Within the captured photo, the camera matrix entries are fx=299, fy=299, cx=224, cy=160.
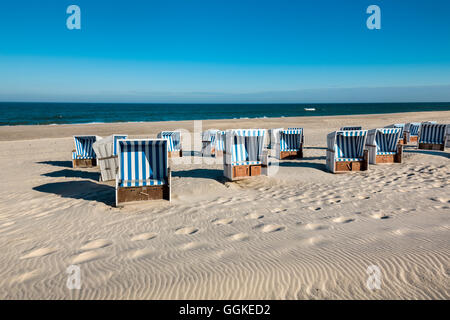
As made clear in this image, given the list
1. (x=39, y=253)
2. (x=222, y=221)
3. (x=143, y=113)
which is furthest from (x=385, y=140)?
(x=143, y=113)

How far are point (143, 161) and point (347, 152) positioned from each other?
6141 mm

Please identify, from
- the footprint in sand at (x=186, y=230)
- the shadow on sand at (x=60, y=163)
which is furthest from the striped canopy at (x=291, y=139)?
the shadow on sand at (x=60, y=163)

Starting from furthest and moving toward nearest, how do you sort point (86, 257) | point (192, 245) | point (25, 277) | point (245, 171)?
point (245, 171)
point (192, 245)
point (86, 257)
point (25, 277)

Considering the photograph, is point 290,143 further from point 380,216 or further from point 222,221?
point 222,221

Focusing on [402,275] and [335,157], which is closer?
[402,275]

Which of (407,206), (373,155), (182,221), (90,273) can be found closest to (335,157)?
(373,155)

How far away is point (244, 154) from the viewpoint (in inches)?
340

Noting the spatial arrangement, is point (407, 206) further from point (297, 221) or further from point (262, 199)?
point (262, 199)

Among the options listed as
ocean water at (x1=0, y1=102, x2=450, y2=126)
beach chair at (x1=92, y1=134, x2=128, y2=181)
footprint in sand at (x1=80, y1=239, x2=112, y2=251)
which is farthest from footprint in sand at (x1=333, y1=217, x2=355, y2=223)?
ocean water at (x1=0, y1=102, x2=450, y2=126)

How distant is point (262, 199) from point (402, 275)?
3458mm

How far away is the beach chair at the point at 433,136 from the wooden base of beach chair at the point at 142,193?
11.2 meters

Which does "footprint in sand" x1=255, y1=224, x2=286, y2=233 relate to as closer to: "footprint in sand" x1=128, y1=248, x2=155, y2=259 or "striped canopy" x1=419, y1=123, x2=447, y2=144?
"footprint in sand" x1=128, y1=248, x2=155, y2=259

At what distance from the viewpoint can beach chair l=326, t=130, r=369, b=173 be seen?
8.86m
